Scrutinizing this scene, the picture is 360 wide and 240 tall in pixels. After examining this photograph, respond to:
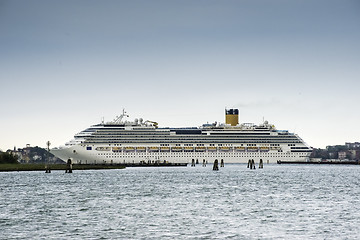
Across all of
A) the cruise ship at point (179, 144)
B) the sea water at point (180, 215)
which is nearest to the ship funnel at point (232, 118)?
the cruise ship at point (179, 144)

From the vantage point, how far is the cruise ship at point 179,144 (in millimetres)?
163875

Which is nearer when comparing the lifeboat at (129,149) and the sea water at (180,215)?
the sea water at (180,215)

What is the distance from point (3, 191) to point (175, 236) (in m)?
31.3

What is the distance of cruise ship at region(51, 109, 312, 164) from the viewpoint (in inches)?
6452

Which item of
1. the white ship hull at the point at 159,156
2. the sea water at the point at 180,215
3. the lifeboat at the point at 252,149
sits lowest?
the sea water at the point at 180,215

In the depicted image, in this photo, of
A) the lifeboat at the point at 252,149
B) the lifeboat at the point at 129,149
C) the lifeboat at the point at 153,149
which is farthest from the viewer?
the lifeboat at the point at 252,149

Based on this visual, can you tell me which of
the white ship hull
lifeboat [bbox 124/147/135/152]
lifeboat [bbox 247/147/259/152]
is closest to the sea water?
the white ship hull

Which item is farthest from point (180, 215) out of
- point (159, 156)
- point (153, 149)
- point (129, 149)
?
point (153, 149)

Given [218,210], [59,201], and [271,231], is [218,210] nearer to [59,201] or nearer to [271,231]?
[271,231]

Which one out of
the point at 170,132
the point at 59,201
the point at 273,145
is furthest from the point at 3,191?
the point at 273,145

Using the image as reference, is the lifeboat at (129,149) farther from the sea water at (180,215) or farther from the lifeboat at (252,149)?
the sea water at (180,215)

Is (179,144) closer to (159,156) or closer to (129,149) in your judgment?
(159,156)

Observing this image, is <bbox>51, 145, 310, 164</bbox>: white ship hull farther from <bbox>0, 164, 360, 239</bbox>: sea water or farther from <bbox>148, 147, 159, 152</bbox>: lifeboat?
<bbox>0, 164, 360, 239</bbox>: sea water

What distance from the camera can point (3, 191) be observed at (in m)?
55.5
